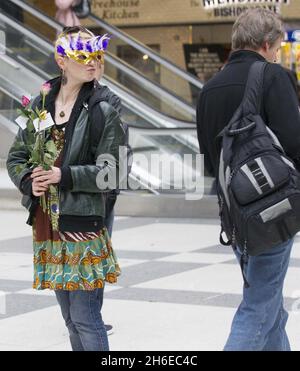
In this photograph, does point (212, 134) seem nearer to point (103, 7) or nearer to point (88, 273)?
point (88, 273)

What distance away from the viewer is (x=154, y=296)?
255 inches

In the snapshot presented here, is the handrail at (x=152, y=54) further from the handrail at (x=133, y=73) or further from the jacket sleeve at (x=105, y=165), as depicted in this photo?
the jacket sleeve at (x=105, y=165)

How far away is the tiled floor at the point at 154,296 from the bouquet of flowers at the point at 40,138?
1.41 m

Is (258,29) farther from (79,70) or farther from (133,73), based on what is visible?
(133,73)

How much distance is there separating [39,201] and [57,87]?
1.73 feet

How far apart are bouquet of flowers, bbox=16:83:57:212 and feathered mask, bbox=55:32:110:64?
0.18 meters

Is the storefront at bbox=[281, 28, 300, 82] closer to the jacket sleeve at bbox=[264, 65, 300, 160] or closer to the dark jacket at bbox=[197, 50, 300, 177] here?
the dark jacket at bbox=[197, 50, 300, 177]

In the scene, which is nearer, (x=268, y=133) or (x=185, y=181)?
(x=268, y=133)

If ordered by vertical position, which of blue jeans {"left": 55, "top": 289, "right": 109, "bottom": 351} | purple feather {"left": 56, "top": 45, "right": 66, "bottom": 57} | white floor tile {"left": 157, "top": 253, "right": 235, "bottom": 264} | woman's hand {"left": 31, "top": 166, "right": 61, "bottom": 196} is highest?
purple feather {"left": 56, "top": 45, "right": 66, "bottom": 57}

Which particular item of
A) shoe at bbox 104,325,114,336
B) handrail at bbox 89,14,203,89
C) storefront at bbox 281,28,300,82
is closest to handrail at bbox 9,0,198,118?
handrail at bbox 89,14,203,89

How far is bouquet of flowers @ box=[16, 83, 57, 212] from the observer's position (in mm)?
4121

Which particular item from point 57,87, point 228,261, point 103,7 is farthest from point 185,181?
point 103,7

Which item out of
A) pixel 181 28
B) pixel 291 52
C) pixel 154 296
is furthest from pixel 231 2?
pixel 154 296
